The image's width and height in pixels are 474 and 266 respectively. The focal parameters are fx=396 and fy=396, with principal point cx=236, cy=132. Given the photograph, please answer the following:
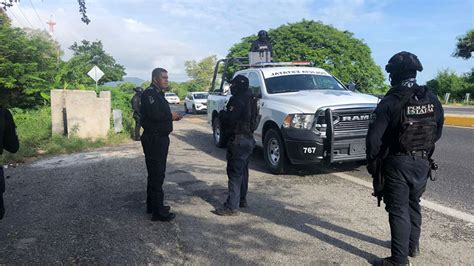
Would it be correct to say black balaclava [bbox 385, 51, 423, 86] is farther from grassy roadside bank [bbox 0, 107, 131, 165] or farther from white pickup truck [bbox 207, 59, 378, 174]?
grassy roadside bank [bbox 0, 107, 131, 165]

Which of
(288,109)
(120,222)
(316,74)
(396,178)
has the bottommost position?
(120,222)

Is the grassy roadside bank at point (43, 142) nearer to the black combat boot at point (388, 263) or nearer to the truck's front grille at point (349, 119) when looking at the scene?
the truck's front grille at point (349, 119)

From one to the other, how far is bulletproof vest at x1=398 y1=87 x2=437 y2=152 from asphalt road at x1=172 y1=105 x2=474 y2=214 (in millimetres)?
2254

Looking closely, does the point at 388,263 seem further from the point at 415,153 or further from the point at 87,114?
the point at 87,114

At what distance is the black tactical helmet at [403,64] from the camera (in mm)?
3266

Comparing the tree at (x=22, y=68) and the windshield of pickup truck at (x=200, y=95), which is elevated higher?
the tree at (x=22, y=68)

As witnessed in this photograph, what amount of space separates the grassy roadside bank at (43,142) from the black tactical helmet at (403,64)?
8.01 metres

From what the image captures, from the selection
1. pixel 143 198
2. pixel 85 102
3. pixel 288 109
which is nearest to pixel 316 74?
pixel 288 109

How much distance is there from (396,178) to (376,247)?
910 mm

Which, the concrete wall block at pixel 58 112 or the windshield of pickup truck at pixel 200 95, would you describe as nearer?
the concrete wall block at pixel 58 112

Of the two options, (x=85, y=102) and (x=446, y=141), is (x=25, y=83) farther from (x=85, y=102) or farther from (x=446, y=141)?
(x=446, y=141)

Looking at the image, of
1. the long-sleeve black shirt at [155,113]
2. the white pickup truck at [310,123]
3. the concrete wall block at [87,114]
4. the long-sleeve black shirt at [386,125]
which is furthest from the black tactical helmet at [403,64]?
the concrete wall block at [87,114]

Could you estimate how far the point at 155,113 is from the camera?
447cm

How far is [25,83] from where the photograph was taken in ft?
51.4
